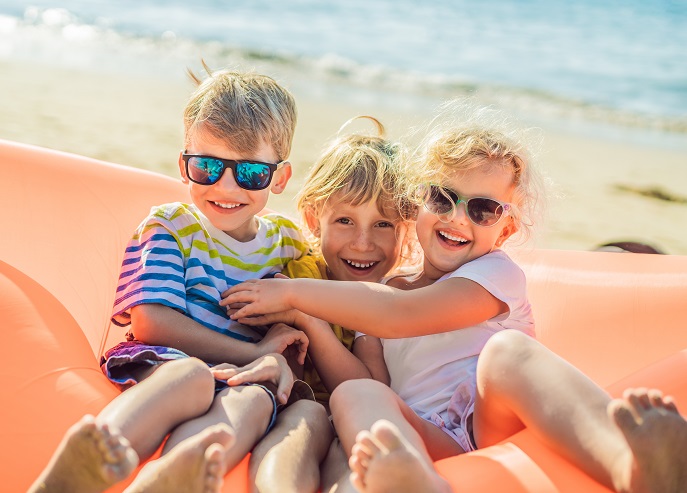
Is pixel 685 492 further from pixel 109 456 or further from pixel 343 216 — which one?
pixel 343 216

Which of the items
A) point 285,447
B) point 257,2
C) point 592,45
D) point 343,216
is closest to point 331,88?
point 592,45

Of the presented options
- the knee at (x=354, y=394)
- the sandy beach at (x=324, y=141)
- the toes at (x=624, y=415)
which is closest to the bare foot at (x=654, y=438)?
the toes at (x=624, y=415)

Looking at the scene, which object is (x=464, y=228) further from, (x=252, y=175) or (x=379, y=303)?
(x=252, y=175)

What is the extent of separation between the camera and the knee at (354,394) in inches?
70.3

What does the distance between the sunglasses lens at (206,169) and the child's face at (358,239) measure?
0.35 m

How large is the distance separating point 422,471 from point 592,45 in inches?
417

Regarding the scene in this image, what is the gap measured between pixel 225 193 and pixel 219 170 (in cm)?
6

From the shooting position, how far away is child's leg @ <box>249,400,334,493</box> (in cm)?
162

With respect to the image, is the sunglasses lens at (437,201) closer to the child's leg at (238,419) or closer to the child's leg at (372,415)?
the child's leg at (372,415)

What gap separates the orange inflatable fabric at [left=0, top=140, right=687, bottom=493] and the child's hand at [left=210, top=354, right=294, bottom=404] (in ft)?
0.76

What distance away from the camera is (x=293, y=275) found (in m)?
2.31

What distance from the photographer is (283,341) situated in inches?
81.0

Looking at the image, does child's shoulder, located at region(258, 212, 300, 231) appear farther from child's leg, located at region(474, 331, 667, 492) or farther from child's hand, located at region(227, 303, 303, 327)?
child's leg, located at region(474, 331, 667, 492)

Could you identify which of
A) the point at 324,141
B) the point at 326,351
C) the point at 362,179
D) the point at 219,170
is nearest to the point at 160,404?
the point at 326,351
